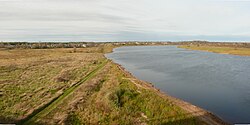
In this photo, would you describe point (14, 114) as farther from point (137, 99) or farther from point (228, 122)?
point (228, 122)

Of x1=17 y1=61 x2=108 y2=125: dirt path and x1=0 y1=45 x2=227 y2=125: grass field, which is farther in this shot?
x1=0 y1=45 x2=227 y2=125: grass field

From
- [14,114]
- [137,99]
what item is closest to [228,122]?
[137,99]

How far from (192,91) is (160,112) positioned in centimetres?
1008

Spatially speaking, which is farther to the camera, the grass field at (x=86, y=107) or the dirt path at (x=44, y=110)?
the grass field at (x=86, y=107)

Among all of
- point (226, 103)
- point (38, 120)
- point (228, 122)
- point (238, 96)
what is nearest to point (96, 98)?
point (38, 120)

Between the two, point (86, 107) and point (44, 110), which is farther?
point (86, 107)

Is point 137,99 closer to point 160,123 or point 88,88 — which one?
point 160,123

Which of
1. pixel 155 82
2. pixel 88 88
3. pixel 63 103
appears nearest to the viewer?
pixel 63 103

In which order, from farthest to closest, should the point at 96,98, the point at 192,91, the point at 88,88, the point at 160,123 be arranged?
the point at 192,91 → the point at 88,88 → the point at 96,98 → the point at 160,123

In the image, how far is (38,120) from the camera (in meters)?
13.8

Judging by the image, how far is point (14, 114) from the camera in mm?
14891

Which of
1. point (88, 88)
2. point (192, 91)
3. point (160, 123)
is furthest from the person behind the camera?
point (192, 91)

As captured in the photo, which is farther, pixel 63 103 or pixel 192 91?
pixel 192 91

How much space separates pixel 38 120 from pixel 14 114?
96.9 inches
